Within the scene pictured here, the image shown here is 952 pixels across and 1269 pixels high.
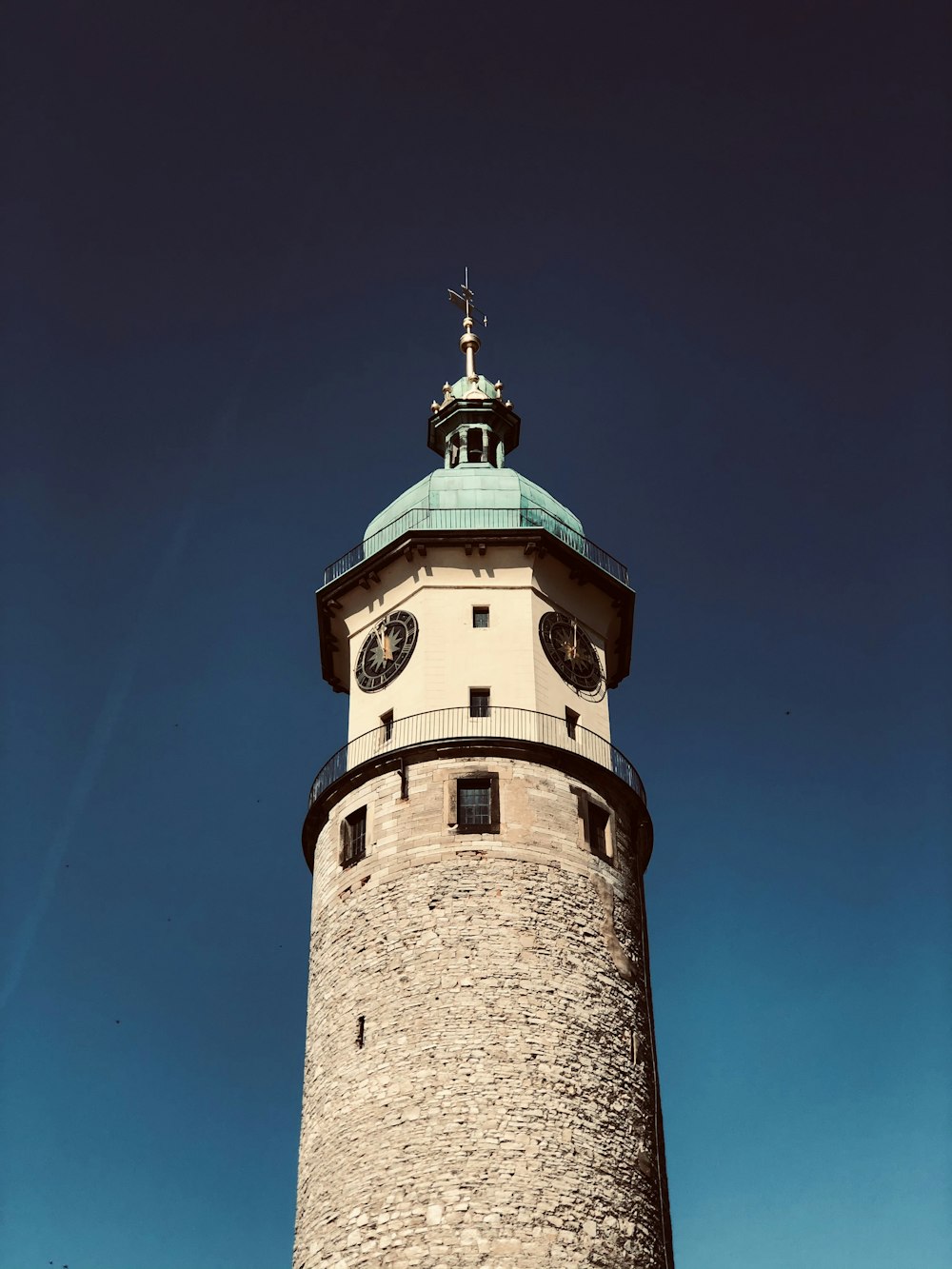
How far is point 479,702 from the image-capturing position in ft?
130

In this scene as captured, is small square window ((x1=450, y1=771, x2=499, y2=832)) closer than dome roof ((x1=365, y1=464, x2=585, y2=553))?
Yes

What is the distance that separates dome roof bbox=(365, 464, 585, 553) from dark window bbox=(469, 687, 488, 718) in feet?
16.2

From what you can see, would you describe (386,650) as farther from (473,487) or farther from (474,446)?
(474,446)

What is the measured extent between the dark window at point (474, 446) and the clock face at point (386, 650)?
7.43 meters

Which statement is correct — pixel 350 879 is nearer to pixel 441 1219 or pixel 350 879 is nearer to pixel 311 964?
pixel 311 964

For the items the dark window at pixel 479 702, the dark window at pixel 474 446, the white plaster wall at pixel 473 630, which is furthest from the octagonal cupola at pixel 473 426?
the dark window at pixel 479 702

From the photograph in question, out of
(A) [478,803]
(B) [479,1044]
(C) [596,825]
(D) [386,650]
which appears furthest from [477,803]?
(B) [479,1044]

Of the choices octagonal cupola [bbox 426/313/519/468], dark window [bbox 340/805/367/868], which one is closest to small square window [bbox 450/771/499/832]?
dark window [bbox 340/805/367/868]

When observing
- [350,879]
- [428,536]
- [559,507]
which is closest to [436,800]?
[350,879]

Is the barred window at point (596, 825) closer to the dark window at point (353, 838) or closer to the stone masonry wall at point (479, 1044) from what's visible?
the stone masonry wall at point (479, 1044)

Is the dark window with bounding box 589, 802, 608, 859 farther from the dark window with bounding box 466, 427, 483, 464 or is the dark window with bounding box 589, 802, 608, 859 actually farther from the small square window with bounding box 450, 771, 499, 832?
the dark window with bounding box 466, 427, 483, 464

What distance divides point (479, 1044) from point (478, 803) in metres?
6.23

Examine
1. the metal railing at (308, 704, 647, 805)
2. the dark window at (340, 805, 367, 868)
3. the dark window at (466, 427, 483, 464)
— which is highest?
the dark window at (466, 427, 483, 464)

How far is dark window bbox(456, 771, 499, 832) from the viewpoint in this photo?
36.8 meters
